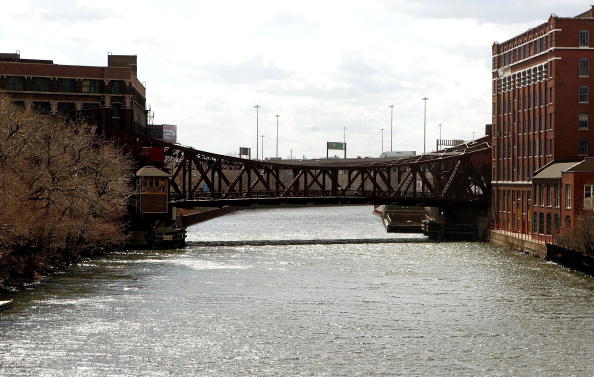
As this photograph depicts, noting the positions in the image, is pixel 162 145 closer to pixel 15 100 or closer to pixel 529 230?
pixel 15 100

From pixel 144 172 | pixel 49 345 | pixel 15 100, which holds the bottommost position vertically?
pixel 49 345

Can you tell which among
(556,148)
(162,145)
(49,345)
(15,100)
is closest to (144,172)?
(162,145)

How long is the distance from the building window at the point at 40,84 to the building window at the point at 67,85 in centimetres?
187

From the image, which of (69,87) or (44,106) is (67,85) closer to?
(69,87)

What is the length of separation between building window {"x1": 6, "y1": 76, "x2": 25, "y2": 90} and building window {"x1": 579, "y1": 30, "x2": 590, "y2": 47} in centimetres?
8002

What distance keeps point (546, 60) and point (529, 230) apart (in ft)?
60.1

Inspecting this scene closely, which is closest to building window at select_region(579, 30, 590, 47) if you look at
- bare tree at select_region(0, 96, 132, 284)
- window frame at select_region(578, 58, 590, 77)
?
window frame at select_region(578, 58, 590, 77)

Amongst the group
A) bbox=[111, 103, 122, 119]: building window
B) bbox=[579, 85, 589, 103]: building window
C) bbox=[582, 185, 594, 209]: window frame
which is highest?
bbox=[111, 103, 122, 119]: building window

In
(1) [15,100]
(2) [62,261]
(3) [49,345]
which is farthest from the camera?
(1) [15,100]

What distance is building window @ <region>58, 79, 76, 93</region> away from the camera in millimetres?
157125

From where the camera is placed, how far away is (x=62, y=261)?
8956 centimetres

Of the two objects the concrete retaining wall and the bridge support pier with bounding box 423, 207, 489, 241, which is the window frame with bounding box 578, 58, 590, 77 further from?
the bridge support pier with bounding box 423, 207, 489, 241

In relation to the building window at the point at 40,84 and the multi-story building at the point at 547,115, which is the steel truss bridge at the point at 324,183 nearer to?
the multi-story building at the point at 547,115

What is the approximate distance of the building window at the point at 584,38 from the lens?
113 m
